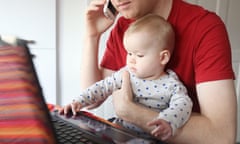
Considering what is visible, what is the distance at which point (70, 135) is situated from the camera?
59 cm

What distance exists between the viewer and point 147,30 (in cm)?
83

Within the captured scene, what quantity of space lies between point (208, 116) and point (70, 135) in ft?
1.35

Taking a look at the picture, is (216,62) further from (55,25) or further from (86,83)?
(55,25)

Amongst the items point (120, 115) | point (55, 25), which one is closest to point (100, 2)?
point (120, 115)

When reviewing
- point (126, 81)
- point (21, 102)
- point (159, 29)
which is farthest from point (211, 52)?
point (21, 102)

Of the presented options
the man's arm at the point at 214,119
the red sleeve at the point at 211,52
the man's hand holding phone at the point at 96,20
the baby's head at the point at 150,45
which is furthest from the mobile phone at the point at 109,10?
the man's arm at the point at 214,119

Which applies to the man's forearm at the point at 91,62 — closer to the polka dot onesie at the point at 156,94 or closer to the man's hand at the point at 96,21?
the man's hand at the point at 96,21

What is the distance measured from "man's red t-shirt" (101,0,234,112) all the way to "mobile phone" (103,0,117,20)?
246 millimetres

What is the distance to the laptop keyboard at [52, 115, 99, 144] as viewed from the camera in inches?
21.9

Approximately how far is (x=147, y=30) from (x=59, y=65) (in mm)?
1137

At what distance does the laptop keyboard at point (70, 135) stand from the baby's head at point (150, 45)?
31 cm

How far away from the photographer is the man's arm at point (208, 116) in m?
0.74

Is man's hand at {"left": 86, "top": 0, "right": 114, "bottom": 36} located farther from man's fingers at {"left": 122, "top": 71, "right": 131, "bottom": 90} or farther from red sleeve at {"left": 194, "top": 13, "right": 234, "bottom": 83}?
red sleeve at {"left": 194, "top": 13, "right": 234, "bottom": 83}

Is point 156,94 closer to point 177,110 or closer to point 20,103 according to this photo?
point 177,110
